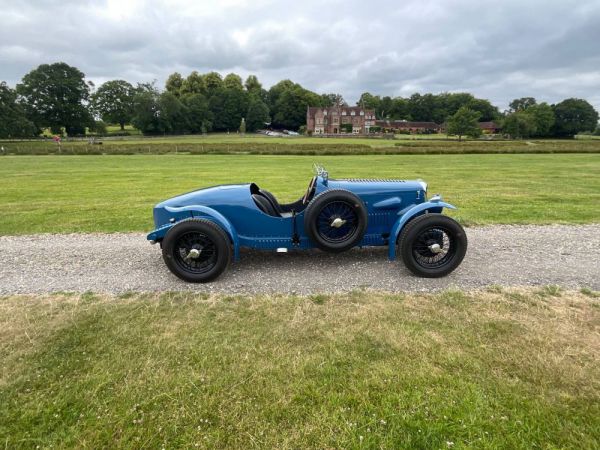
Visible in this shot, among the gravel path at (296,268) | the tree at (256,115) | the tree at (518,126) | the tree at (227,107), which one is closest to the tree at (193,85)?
the tree at (227,107)

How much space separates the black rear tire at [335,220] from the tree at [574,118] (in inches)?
4942

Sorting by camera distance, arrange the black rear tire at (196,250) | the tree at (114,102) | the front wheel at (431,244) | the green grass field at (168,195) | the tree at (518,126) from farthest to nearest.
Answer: the tree at (114,102) → the tree at (518,126) → the green grass field at (168,195) → the front wheel at (431,244) → the black rear tire at (196,250)

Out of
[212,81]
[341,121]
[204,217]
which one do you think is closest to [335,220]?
[204,217]

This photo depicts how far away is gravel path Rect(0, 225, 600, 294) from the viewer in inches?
194

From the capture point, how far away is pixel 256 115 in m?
105

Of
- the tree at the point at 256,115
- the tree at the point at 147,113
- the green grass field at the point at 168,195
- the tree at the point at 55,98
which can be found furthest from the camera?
the tree at the point at 256,115

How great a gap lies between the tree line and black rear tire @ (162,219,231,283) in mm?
77034

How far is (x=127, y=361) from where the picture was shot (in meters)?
3.23

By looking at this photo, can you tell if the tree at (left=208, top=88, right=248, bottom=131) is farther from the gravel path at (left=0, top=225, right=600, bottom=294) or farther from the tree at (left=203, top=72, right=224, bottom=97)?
the gravel path at (left=0, top=225, right=600, bottom=294)

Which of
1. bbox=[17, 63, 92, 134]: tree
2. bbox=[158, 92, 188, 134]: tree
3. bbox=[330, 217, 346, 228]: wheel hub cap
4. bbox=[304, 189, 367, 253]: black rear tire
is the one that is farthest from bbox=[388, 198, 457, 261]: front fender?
bbox=[17, 63, 92, 134]: tree

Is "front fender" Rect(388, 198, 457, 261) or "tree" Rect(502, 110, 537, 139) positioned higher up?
"tree" Rect(502, 110, 537, 139)

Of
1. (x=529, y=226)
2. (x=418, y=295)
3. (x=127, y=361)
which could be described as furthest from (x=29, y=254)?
(x=529, y=226)

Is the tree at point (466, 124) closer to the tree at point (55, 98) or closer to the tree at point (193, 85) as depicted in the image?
the tree at point (193, 85)

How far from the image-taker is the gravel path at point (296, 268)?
4.93 m
